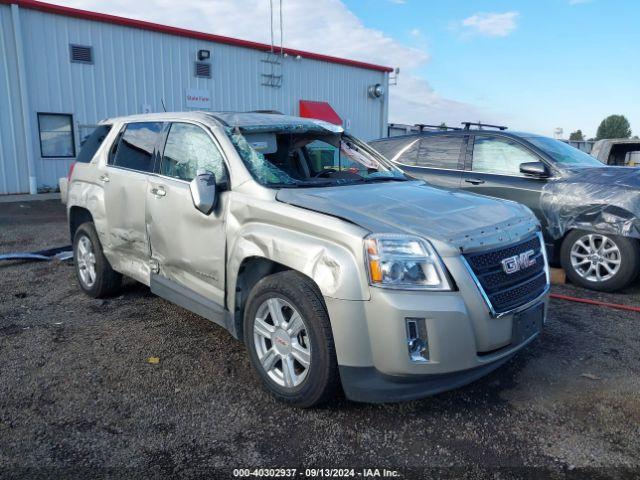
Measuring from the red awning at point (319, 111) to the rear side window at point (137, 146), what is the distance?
14.3 m

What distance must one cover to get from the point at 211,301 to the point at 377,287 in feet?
4.70

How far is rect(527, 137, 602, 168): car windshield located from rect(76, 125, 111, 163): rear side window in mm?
4751

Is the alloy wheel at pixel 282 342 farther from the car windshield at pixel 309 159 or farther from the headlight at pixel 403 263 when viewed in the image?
the car windshield at pixel 309 159

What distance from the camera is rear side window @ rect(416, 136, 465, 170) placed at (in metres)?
6.62

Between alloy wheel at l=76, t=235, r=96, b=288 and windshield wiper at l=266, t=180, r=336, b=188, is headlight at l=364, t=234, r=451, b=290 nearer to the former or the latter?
windshield wiper at l=266, t=180, r=336, b=188

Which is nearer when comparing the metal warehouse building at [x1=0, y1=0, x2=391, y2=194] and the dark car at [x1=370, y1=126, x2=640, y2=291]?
the dark car at [x1=370, y1=126, x2=640, y2=291]

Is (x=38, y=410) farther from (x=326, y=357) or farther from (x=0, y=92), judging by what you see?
(x=0, y=92)

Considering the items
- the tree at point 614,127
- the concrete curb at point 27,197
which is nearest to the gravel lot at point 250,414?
the concrete curb at point 27,197

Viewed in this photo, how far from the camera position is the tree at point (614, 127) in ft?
177

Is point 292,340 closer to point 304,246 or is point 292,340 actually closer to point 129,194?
point 304,246

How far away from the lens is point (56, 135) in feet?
46.4

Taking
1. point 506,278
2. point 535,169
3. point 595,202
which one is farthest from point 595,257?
point 506,278

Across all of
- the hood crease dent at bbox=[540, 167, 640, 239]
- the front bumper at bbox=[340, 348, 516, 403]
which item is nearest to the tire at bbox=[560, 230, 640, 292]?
the hood crease dent at bbox=[540, 167, 640, 239]

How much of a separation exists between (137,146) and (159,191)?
765 mm
